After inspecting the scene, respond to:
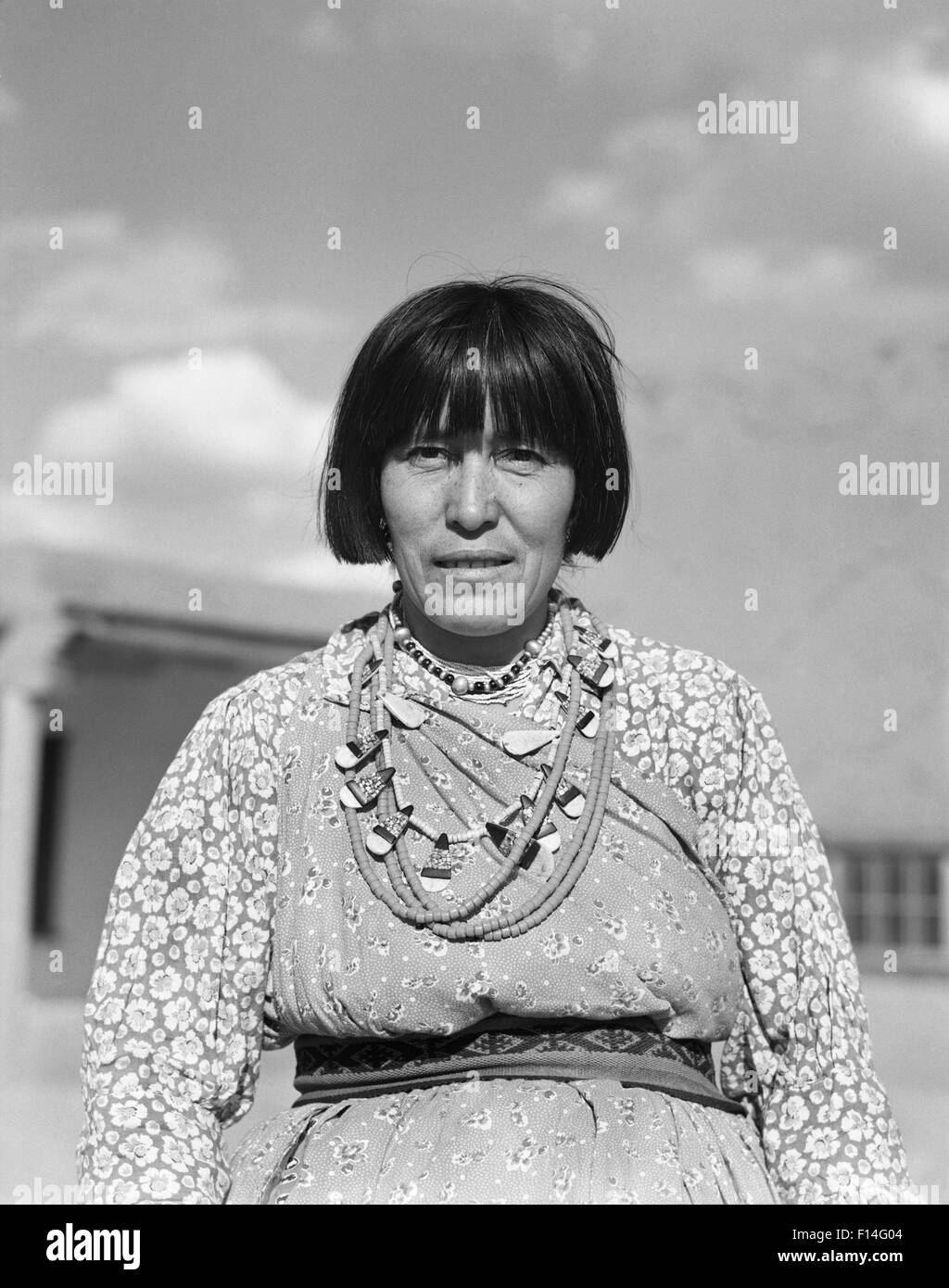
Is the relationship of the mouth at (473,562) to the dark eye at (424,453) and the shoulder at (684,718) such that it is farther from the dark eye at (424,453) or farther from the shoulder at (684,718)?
the shoulder at (684,718)

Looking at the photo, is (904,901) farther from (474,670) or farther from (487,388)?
(487,388)

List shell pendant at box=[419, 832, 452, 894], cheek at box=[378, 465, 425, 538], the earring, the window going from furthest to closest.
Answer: the window < the earring < cheek at box=[378, 465, 425, 538] < shell pendant at box=[419, 832, 452, 894]

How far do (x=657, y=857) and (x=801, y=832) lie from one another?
0.19 meters

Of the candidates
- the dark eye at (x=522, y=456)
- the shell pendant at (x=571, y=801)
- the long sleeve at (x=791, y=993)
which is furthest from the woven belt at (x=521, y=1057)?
the dark eye at (x=522, y=456)

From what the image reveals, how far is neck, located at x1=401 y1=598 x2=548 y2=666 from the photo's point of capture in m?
2.00

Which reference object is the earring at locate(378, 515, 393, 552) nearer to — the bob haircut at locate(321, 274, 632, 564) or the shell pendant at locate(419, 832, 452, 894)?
the bob haircut at locate(321, 274, 632, 564)

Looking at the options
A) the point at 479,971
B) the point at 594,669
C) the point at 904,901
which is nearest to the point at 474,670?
the point at 594,669

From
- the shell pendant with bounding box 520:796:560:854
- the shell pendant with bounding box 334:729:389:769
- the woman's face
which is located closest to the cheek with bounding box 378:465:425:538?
the woman's face

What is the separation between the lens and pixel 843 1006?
1.88 metres

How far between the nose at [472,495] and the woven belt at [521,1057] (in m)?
0.56

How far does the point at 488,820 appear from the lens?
1.89 metres

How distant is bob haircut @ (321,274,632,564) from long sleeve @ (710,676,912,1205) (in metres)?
0.37

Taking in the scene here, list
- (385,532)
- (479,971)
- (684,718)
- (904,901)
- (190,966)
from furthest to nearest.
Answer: (904,901) < (385,532) < (684,718) < (190,966) < (479,971)

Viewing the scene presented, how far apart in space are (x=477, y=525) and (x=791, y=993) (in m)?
0.66
